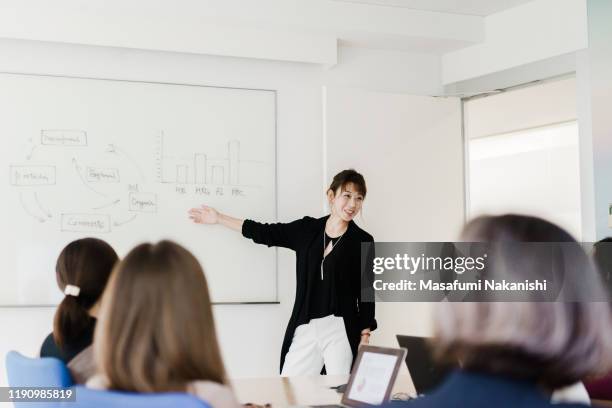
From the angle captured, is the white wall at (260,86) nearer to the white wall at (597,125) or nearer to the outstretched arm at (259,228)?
the outstretched arm at (259,228)

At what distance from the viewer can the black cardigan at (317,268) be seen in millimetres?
4281

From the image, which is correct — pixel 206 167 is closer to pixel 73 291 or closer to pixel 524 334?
pixel 73 291

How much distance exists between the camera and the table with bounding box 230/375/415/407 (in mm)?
2744

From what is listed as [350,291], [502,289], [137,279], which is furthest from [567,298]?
[350,291]

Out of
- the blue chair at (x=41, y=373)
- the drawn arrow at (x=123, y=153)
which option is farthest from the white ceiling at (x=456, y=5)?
the blue chair at (x=41, y=373)

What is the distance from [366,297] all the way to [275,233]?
0.65 metres

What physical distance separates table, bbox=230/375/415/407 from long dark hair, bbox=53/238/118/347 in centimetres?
56

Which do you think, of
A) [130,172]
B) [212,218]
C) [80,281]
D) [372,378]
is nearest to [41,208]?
[130,172]

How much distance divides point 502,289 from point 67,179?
3.44 meters

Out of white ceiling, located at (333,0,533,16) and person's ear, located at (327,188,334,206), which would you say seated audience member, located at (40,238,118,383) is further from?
white ceiling, located at (333,0,533,16)

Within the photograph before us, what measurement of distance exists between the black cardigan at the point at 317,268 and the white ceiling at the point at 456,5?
143 cm

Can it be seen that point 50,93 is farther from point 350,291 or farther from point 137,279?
point 137,279

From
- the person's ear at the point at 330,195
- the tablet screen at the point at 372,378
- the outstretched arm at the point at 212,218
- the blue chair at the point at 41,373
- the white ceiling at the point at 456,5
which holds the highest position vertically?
the white ceiling at the point at 456,5

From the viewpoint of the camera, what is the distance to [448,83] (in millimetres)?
5367
